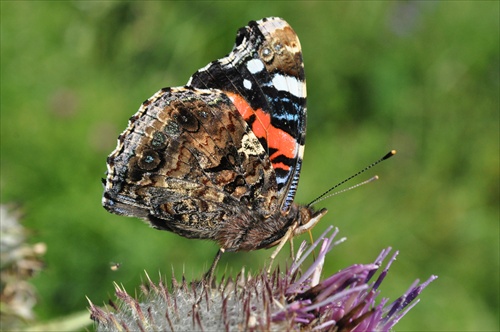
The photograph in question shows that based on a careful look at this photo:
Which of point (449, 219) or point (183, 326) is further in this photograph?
point (449, 219)

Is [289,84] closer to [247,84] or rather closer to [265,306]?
[247,84]

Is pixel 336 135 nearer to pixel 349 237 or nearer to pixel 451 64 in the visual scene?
pixel 349 237

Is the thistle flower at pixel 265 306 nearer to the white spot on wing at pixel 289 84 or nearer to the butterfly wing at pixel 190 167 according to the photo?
the butterfly wing at pixel 190 167

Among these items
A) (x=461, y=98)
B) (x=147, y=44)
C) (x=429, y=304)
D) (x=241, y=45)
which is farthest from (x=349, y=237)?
(x=241, y=45)

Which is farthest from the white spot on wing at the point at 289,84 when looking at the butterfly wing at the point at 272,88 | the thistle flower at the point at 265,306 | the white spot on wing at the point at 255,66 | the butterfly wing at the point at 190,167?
the thistle flower at the point at 265,306

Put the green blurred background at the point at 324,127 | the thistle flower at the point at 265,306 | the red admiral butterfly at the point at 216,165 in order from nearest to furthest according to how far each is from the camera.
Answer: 1. the thistle flower at the point at 265,306
2. the red admiral butterfly at the point at 216,165
3. the green blurred background at the point at 324,127

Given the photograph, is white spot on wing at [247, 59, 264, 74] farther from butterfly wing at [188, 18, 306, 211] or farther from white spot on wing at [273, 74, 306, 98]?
white spot on wing at [273, 74, 306, 98]

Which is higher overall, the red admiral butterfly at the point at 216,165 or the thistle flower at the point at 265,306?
the red admiral butterfly at the point at 216,165
